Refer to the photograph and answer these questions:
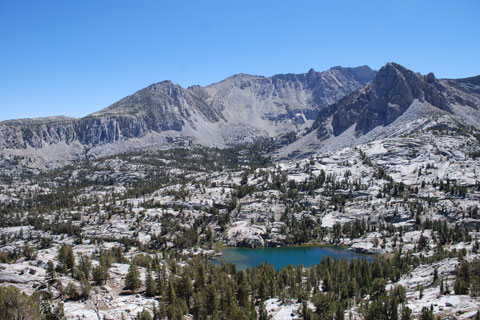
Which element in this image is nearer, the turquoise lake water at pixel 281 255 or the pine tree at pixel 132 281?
the pine tree at pixel 132 281

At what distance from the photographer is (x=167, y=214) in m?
197

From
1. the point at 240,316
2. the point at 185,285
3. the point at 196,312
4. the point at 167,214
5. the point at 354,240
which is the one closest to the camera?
the point at 240,316

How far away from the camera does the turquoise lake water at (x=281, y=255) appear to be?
143375 millimetres

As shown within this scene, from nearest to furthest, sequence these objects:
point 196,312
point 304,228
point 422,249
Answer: point 196,312 < point 422,249 < point 304,228

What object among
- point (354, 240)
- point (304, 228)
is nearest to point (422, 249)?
point (354, 240)

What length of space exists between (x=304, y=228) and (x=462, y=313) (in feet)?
382

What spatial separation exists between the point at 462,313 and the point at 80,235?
16431cm

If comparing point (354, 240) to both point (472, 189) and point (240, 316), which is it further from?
point (240, 316)

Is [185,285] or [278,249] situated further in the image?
[278,249]

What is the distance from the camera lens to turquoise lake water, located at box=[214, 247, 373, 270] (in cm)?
14338

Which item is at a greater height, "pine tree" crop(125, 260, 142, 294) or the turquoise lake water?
"pine tree" crop(125, 260, 142, 294)

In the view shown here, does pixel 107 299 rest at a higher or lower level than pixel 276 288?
higher

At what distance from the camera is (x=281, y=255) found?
514ft

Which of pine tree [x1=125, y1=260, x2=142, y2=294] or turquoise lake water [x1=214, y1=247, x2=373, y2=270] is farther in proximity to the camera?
turquoise lake water [x1=214, y1=247, x2=373, y2=270]
